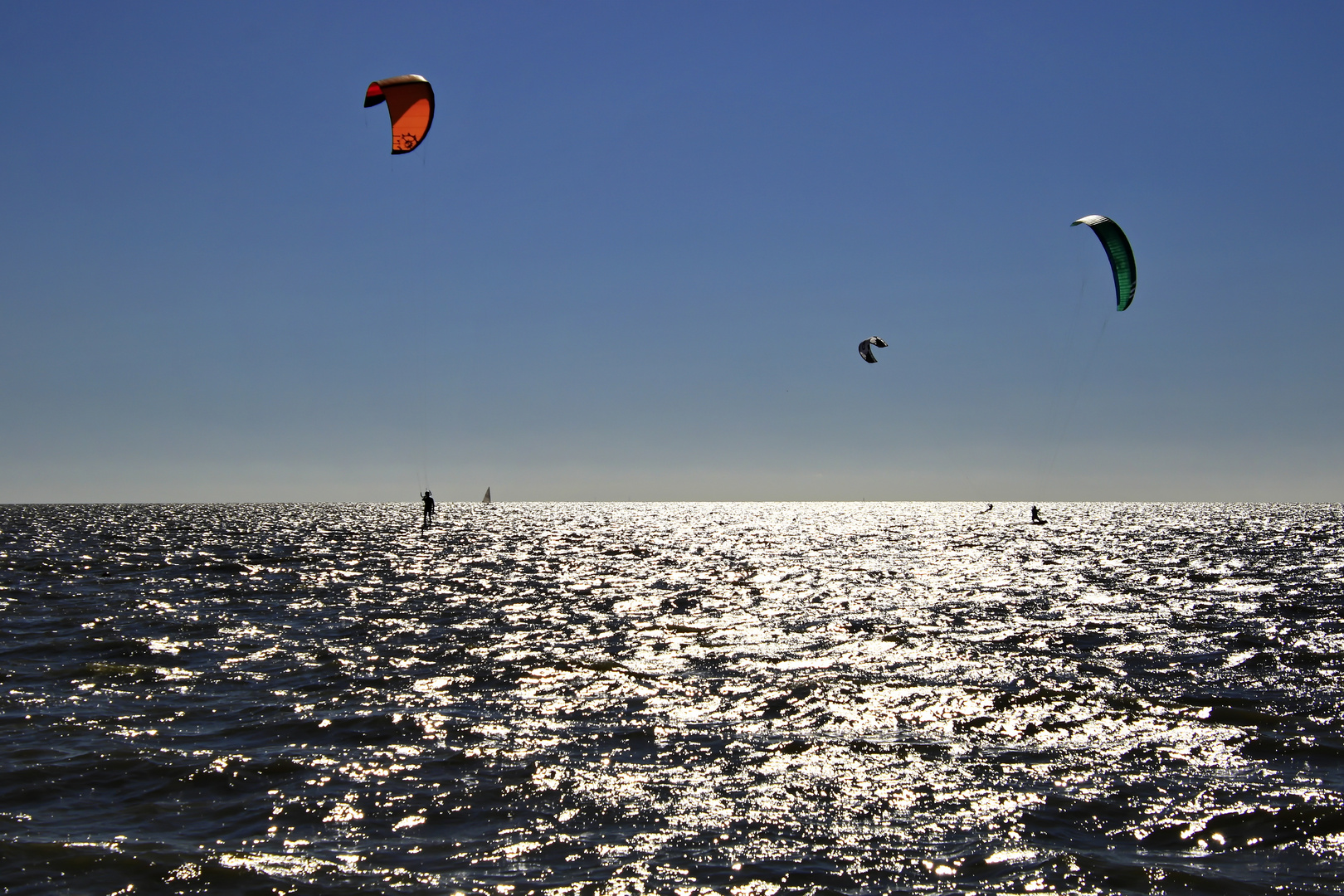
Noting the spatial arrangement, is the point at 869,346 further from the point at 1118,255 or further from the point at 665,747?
the point at 665,747

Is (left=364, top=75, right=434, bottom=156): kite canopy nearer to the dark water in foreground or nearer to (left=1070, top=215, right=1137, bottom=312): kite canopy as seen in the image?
the dark water in foreground

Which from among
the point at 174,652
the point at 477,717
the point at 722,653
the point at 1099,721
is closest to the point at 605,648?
the point at 722,653

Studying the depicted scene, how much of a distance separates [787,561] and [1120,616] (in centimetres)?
2209

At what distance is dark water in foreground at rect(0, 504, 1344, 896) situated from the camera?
24.0 ft

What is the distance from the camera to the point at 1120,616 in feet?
75.2

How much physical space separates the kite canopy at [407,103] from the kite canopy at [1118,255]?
18223mm

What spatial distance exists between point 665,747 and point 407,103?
18.6m

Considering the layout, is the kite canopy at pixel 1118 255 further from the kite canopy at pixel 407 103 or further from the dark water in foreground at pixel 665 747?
the kite canopy at pixel 407 103

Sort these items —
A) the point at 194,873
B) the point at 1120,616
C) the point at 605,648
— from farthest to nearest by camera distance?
the point at 1120,616 < the point at 605,648 < the point at 194,873

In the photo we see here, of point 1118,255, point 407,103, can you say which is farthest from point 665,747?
point 1118,255

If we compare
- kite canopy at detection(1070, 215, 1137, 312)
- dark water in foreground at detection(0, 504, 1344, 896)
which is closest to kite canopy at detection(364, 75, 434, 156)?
dark water in foreground at detection(0, 504, 1344, 896)

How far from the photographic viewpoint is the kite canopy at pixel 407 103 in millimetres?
22953

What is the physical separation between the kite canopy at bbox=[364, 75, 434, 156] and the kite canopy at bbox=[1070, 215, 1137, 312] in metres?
18.2

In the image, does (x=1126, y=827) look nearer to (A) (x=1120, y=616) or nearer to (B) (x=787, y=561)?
(A) (x=1120, y=616)
